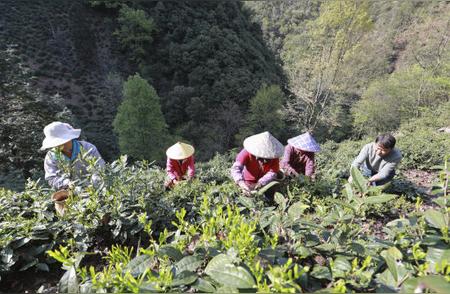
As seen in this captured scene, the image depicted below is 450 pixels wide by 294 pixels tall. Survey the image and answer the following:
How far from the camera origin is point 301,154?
3.92 m

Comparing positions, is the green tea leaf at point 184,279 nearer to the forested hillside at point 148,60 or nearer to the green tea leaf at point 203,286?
the green tea leaf at point 203,286

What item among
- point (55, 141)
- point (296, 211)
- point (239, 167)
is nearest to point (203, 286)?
point (296, 211)

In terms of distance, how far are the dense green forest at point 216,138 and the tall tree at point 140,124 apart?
0.11 m

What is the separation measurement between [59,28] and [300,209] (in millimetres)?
34321

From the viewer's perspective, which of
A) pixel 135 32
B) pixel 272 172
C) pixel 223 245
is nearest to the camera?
pixel 223 245

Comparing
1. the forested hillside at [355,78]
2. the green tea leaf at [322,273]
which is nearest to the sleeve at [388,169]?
the green tea leaf at [322,273]

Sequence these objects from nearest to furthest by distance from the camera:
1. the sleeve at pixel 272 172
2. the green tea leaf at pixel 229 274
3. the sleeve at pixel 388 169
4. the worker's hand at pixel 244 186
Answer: the green tea leaf at pixel 229 274 → the worker's hand at pixel 244 186 → the sleeve at pixel 272 172 → the sleeve at pixel 388 169

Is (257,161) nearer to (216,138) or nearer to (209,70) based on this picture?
(216,138)

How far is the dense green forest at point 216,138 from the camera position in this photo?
1.08 metres

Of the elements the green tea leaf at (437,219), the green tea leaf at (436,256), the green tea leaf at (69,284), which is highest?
the green tea leaf at (437,219)

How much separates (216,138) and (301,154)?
70.8 feet

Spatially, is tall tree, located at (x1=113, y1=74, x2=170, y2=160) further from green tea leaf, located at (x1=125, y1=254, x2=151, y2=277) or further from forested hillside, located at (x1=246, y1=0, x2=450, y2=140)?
green tea leaf, located at (x1=125, y1=254, x2=151, y2=277)

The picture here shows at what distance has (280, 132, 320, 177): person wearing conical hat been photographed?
151 inches

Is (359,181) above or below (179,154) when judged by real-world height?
above
